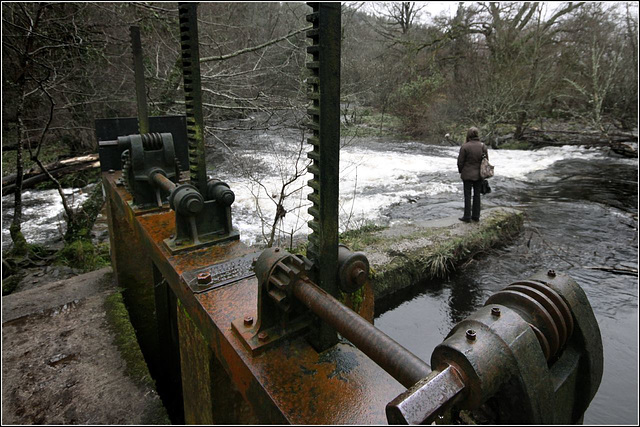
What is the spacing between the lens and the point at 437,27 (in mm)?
19328

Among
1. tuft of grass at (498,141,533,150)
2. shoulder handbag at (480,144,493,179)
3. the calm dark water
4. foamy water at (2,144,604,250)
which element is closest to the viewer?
the calm dark water

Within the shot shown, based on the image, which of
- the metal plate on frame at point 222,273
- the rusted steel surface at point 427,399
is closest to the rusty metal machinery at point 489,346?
the rusted steel surface at point 427,399

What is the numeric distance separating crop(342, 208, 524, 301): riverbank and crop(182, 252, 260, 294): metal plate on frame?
10.0 feet

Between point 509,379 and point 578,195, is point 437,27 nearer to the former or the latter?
point 578,195

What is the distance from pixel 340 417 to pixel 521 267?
221 inches

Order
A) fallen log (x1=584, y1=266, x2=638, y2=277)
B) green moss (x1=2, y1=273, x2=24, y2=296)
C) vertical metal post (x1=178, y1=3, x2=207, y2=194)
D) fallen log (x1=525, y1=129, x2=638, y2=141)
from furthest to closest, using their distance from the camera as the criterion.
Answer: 1. fallen log (x1=525, y1=129, x2=638, y2=141)
2. fallen log (x1=584, y1=266, x2=638, y2=277)
3. green moss (x1=2, y1=273, x2=24, y2=296)
4. vertical metal post (x1=178, y1=3, x2=207, y2=194)

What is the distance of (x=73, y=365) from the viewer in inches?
97.1

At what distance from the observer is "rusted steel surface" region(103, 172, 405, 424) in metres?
1.14

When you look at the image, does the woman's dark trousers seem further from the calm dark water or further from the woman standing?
the calm dark water

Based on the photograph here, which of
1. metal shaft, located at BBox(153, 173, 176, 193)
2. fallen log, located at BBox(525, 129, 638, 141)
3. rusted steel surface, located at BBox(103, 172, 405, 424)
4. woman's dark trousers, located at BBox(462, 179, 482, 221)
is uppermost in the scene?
fallen log, located at BBox(525, 129, 638, 141)

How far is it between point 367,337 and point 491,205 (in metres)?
8.31

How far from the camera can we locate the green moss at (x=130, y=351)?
6.94ft

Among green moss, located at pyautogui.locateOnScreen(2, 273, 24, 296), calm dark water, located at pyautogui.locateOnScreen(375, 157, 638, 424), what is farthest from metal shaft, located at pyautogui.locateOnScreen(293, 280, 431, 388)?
green moss, located at pyautogui.locateOnScreen(2, 273, 24, 296)

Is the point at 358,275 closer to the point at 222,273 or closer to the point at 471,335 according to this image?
the point at 471,335
